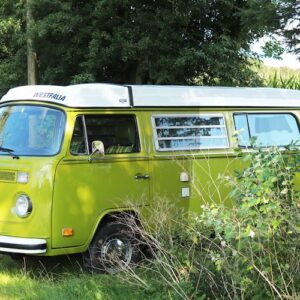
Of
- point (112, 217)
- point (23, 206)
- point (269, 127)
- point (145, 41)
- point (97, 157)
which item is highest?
point (145, 41)

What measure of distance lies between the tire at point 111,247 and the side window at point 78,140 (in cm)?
99

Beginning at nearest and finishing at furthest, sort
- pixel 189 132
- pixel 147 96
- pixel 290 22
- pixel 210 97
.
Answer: pixel 290 22
pixel 147 96
pixel 189 132
pixel 210 97

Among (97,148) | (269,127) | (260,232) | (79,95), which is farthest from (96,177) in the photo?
(269,127)

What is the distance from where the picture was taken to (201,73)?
45.4 ft

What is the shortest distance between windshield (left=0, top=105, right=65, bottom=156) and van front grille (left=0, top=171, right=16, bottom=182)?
0.28m

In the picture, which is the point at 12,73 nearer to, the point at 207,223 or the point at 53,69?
the point at 53,69

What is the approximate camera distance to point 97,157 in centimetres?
682

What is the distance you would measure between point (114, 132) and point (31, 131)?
1.04 meters

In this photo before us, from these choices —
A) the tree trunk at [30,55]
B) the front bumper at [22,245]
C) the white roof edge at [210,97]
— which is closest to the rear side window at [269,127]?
the white roof edge at [210,97]

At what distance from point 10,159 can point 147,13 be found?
7.17 metres

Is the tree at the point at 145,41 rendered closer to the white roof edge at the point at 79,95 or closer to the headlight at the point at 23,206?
the white roof edge at the point at 79,95

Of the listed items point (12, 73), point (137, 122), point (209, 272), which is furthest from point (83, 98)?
point (12, 73)

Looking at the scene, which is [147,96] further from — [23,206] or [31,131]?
[23,206]

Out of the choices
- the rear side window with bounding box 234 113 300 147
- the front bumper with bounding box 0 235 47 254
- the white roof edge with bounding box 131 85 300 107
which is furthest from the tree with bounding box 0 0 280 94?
the front bumper with bounding box 0 235 47 254
